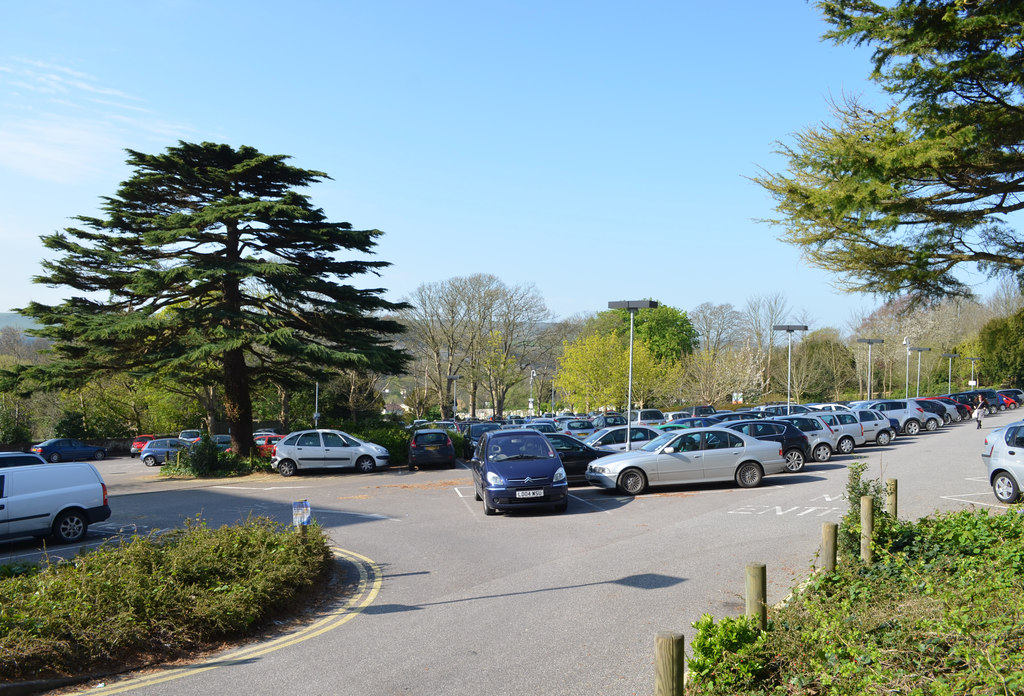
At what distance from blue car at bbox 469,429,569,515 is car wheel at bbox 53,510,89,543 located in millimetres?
7746

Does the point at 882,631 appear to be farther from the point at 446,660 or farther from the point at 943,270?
the point at 943,270

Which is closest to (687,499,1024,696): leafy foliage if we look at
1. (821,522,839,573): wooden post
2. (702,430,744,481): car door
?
(821,522,839,573): wooden post

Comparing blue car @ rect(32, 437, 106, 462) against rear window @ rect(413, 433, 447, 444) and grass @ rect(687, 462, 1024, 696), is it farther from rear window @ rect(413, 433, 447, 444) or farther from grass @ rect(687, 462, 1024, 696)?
grass @ rect(687, 462, 1024, 696)

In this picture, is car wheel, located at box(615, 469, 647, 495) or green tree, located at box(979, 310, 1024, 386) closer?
car wheel, located at box(615, 469, 647, 495)

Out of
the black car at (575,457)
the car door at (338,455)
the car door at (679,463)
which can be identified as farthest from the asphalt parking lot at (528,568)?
the car door at (338,455)

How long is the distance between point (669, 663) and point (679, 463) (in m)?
14.1

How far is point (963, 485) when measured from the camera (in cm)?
1706

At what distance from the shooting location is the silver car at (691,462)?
1780 centimetres

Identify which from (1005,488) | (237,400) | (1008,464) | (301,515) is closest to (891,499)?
(1008,464)

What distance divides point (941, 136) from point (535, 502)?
9937 millimetres

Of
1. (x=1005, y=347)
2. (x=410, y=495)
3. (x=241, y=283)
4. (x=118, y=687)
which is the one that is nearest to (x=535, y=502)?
(x=410, y=495)

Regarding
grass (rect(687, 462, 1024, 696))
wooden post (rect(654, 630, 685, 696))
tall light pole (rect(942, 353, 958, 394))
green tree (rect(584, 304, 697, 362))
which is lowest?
grass (rect(687, 462, 1024, 696))

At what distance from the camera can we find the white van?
42.2 ft

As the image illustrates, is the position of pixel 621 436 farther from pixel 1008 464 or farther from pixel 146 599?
pixel 146 599
